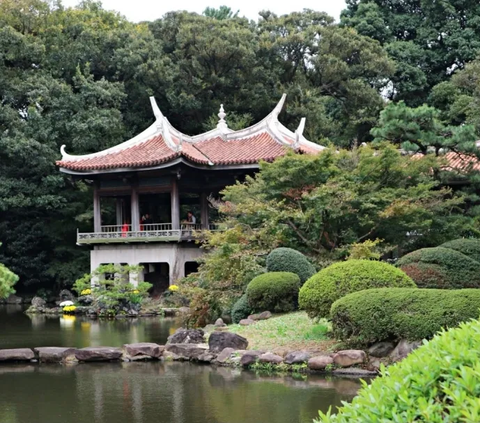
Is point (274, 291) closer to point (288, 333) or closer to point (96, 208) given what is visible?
point (288, 333)

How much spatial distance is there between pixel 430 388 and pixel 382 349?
7770mm

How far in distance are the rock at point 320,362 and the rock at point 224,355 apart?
1.50 meters

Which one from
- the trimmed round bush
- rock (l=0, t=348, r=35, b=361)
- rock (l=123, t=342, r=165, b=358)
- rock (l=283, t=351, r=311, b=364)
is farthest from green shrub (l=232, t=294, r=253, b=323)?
rock (l=0, t=348, r=35, b=361)

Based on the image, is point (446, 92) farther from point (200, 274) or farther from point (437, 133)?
point (200, 274)

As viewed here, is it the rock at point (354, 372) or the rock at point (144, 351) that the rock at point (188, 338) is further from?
the rock at point (354, 372)

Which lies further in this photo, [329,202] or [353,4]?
[353,4]

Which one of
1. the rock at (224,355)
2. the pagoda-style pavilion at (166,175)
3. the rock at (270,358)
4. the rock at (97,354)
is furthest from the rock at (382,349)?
the pagoda-style pavilion at (166,175)

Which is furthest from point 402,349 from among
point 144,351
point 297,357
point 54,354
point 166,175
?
point 166,175

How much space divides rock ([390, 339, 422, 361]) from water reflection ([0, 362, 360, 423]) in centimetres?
89

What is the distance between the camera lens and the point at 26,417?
8.38m

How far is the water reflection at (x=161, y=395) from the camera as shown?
27.2 ft

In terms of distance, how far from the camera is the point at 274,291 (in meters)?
15.2

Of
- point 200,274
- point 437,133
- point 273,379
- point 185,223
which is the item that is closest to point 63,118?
point 185,223

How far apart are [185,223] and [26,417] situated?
62.2 feet
